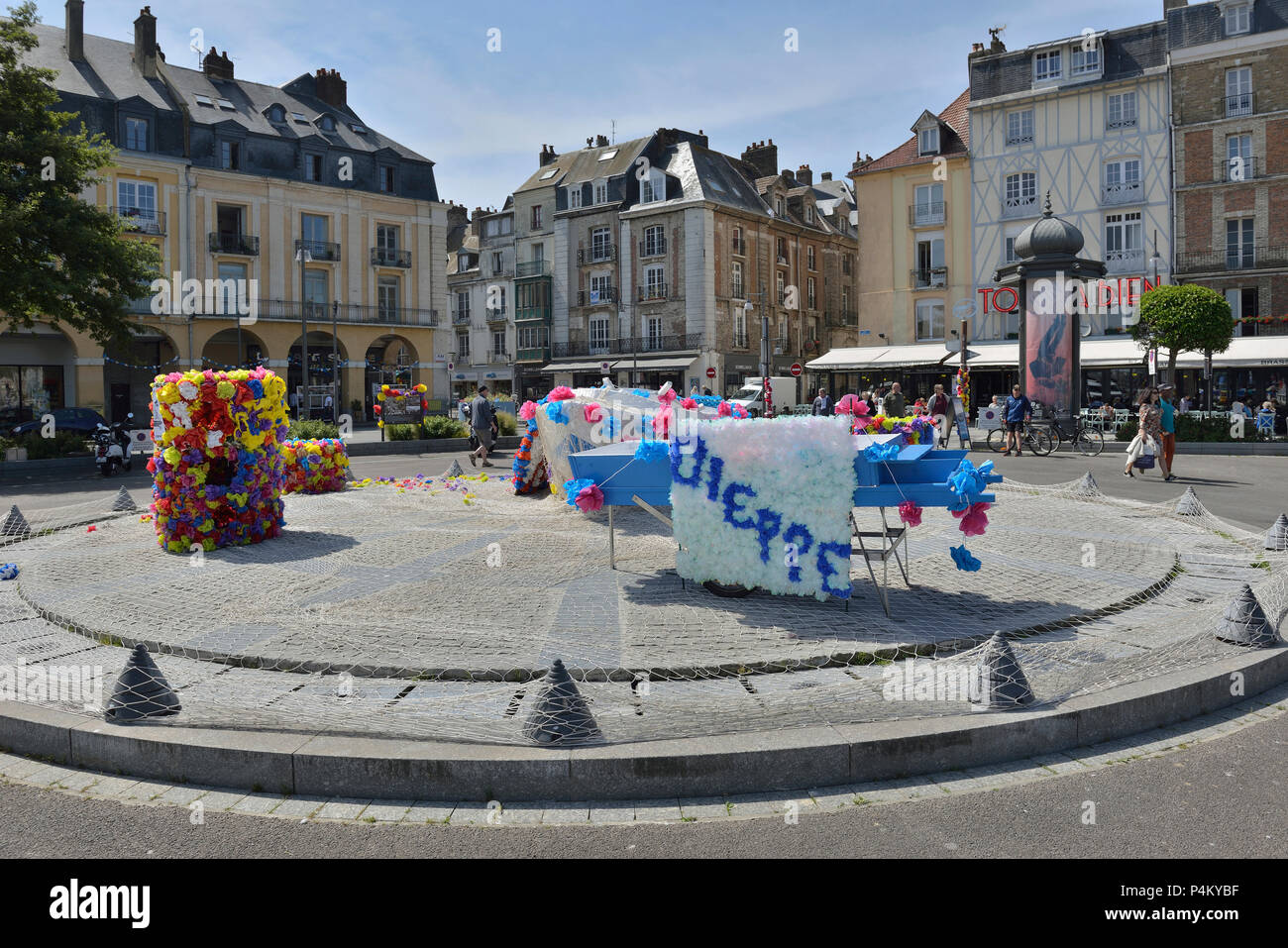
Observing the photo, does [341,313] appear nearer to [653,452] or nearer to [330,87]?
[330,87]

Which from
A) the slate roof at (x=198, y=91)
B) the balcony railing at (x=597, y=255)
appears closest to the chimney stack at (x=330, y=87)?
the slate roof at (x=198, y=91)

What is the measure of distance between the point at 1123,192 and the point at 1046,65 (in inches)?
240

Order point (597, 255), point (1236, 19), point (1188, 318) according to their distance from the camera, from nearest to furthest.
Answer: point (1188, 318), point (1236, 19), point (597, 255)

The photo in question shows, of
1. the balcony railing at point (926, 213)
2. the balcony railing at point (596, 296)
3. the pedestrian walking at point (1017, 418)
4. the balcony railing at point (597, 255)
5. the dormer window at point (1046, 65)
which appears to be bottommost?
the pedestrian walking at point (1017, 418)

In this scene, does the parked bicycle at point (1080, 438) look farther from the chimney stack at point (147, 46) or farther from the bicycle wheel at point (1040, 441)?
the chimney stack at point (147, 46)

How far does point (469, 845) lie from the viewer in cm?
351

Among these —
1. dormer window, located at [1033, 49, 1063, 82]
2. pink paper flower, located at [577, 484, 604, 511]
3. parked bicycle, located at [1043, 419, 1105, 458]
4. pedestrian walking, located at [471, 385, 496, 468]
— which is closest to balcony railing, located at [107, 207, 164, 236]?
pedestrian walking, located at [471, 385, 496, 468]

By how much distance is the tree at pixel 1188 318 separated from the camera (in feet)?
82.4

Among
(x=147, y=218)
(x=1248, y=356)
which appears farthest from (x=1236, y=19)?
(x=147, y=218)

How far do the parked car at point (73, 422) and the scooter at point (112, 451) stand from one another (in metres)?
4.03

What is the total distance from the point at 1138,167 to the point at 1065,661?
3745 cm

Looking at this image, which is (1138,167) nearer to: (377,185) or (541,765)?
(377,185)

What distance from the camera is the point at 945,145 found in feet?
133
